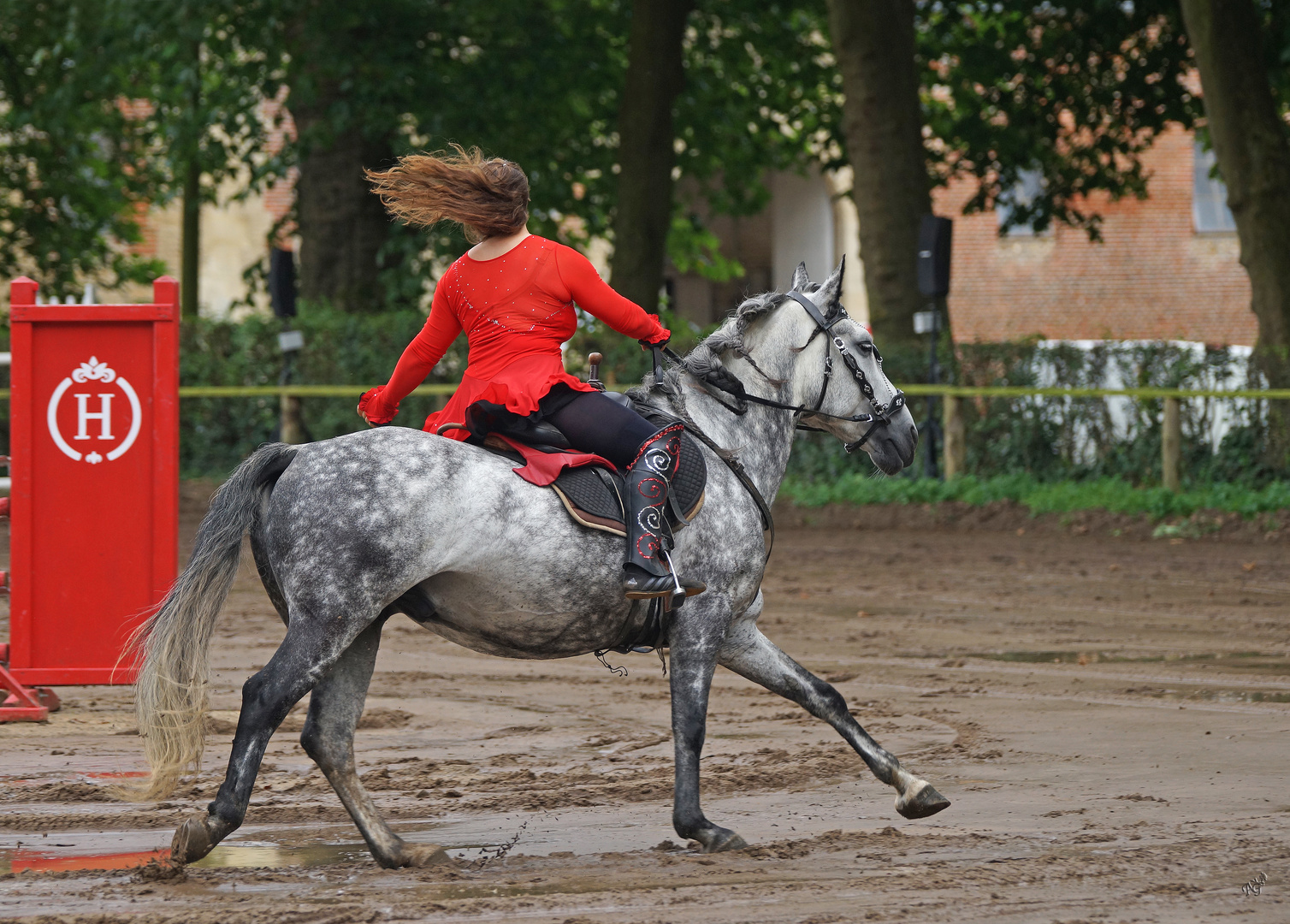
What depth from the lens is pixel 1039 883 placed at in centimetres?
466

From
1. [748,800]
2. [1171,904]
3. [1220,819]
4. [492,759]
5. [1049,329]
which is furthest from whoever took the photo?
[1049,329]

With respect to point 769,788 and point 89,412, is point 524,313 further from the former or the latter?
point 89,412

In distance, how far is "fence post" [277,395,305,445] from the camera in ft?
65.9

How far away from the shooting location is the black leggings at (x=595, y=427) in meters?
5.29

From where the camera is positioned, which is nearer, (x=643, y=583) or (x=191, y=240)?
(x=643, y=583)

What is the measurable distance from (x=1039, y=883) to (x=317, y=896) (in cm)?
218

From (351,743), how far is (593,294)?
1.75 metres

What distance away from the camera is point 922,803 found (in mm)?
5383

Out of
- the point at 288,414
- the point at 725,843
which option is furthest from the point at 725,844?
the point at 288,414

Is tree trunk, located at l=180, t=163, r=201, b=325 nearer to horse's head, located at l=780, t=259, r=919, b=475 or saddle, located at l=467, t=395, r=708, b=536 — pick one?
horse's head, located at l=780, t=259, r=919, b=475

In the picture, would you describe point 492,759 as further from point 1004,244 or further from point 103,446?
point 1004,244

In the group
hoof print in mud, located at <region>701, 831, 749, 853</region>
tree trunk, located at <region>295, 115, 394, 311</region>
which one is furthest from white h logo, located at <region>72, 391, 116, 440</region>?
tree trunk, located at <region>295, 115, 394, 311</region>

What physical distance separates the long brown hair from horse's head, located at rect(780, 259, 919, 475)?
119 cm

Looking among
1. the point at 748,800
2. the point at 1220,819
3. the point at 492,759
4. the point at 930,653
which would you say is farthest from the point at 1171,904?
the point at 930,653
